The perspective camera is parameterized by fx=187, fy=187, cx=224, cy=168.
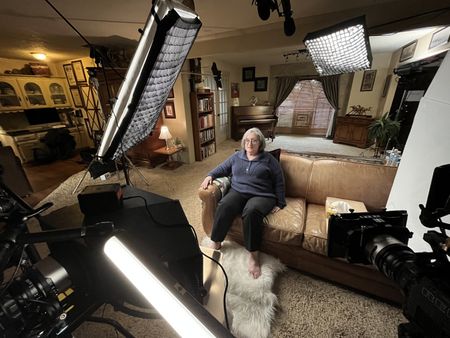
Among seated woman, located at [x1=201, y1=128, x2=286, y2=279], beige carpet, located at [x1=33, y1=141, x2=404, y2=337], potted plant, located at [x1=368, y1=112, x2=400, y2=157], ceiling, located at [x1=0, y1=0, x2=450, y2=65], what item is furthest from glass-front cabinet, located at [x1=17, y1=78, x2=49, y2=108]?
potted plant, located at [x1=368, y1=112, x2=400, y2=157]

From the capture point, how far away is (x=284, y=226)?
4.48 feet

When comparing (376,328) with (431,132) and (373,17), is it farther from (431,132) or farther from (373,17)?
(373,17)

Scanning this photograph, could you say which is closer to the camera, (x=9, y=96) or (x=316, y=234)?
(x=316, y=234)

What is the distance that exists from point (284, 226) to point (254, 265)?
372 mm

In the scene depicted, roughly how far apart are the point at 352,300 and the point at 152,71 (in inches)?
69.5

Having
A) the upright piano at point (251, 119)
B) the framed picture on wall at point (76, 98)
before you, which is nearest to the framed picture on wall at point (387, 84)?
the upright piano at point (251, 119)

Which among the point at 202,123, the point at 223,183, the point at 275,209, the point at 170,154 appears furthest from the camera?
the point at 202,123

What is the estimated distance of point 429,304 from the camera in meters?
0.34

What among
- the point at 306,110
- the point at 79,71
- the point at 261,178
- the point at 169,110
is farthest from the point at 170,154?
the point at 306,110

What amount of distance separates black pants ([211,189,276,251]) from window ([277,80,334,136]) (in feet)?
16.9

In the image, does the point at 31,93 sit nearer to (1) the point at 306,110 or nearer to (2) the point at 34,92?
(2) the point at 34,92

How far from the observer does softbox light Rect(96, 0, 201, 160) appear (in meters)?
0.47

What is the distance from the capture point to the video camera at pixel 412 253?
34 cm

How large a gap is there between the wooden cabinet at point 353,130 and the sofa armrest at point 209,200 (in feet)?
14.7
